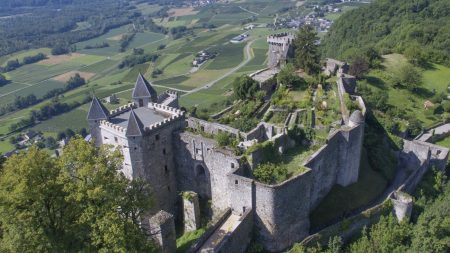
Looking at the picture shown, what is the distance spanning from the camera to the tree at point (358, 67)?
59.5 meters

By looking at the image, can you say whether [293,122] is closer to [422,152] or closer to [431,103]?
[422,152]

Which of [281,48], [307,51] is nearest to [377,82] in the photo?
[281,48]

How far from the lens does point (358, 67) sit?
2365 inches

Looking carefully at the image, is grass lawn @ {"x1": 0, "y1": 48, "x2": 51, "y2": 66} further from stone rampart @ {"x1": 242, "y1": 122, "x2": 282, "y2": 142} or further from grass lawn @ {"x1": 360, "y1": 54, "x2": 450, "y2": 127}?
stone rampart @ {"x1": 242, "y1": 122, "x2": 282, "y2": 142}

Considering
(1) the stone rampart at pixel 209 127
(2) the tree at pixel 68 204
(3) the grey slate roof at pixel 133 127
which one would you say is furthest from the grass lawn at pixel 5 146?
(2) the tree at pixel 68 204

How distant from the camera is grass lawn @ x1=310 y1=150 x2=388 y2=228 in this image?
34812 mm

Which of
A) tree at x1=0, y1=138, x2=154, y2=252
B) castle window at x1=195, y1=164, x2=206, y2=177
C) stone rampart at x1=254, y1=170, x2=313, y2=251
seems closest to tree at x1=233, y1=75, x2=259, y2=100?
castle window at x1=195, y1=164, x2=206, y2=177

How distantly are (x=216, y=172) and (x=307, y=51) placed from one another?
2532 centimetres

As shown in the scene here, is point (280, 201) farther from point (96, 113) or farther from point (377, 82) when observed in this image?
point (377, 82)

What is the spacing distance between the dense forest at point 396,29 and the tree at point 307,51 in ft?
88.9

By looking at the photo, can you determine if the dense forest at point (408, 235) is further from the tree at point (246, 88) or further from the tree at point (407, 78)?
the tree at point (407, 78)

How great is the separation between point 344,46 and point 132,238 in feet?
266

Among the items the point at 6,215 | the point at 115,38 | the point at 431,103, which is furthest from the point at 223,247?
the point at 115,38

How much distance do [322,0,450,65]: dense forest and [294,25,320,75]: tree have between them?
27.1 meters
